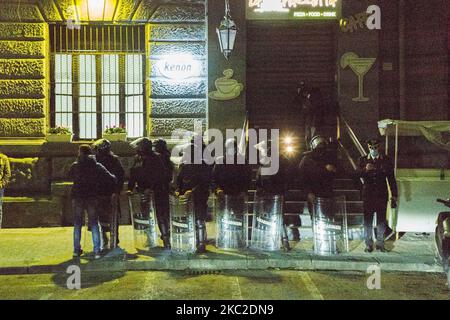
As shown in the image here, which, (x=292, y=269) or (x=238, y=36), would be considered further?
(x=238, y=36)

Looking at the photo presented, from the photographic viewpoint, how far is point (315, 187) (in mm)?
10203

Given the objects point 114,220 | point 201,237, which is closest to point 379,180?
point 201,237

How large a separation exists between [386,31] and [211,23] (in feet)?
13.2

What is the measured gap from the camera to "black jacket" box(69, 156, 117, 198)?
369 inches

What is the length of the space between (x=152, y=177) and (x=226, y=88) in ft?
13.6

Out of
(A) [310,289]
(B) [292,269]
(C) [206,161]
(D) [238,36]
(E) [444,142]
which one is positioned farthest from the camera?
(D) [238,36]

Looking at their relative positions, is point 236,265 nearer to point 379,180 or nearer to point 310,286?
point 310,286

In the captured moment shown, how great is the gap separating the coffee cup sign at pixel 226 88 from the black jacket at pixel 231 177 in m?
3.74

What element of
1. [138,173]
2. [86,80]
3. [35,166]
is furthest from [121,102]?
[138,173]

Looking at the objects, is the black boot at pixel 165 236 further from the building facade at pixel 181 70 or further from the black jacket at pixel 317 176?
the building facade at pixel 181 70

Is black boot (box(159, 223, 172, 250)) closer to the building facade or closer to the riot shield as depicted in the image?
the riot shield

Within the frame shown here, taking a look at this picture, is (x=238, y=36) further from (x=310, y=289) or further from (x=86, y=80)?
(x=310, y=289)

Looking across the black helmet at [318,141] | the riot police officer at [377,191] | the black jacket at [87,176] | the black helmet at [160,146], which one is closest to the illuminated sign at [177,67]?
the black helmet at [318,141]

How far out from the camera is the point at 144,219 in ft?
32.6
